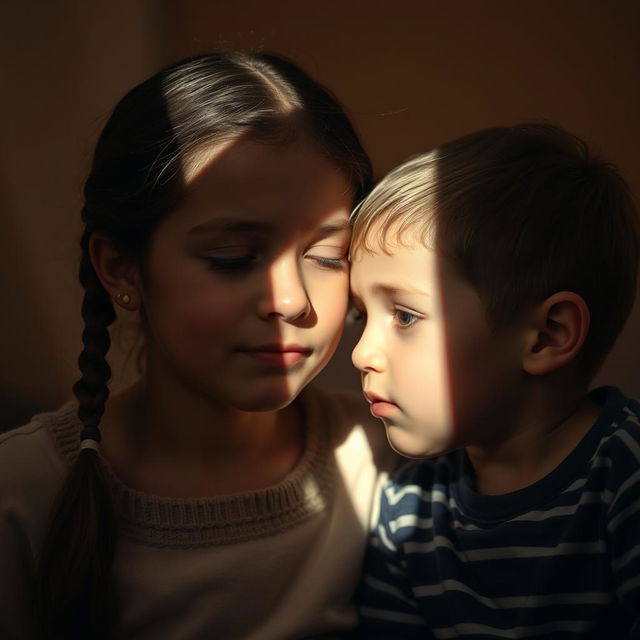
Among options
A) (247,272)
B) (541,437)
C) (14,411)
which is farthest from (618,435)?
(14,411)

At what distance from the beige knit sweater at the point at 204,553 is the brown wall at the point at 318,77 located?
18.9 inches

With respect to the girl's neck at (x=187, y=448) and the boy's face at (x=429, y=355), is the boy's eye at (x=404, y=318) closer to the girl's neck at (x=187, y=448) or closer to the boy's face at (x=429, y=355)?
the boy's face at (x=429, y=355)

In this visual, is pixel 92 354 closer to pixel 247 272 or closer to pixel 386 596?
pixel 247 272

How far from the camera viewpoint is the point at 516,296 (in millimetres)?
1146

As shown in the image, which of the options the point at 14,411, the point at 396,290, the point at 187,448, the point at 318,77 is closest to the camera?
the point at 396,290

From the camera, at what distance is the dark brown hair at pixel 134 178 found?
3.81ft

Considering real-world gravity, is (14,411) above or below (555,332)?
below

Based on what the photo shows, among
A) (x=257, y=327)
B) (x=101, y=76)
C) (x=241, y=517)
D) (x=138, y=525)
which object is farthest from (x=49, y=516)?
(x=101, y=76)

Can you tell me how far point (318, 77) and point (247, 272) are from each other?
3.22ft

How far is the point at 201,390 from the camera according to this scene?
4.20ft

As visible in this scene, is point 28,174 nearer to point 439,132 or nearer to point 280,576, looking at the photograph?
point 439,132

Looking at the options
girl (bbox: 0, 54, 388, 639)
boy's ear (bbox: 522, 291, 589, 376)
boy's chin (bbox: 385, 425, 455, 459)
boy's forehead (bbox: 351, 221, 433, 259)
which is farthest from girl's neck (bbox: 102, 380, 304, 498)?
boy's ear (bbox: 522, 291, 589, 376)

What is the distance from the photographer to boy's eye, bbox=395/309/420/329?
1187 millimetres

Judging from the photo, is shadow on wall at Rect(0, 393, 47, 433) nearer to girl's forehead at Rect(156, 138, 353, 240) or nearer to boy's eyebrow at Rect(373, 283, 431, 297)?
girl's forehead at Rect(156, 138, 353, 240)
